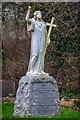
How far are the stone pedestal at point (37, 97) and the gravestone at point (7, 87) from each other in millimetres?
6400

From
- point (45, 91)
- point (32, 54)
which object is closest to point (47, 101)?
point (45, 91)

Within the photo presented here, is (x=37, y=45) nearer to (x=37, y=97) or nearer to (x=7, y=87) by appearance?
(x=37, y=97)

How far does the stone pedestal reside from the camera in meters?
6.93

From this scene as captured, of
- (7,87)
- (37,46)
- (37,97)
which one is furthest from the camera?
(7,87)

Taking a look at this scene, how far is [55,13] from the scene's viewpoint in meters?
12.6

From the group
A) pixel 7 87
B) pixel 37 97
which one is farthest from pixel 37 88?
pixel 7 87

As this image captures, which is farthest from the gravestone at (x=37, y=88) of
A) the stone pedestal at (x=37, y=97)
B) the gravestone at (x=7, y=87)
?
the gravestone at (x=7, y=87)

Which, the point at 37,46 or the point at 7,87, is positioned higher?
the point at 37,46

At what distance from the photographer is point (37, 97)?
276 inches

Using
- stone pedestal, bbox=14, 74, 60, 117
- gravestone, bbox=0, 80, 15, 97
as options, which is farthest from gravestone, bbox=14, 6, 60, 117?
gravestone, bbox=0, 80, 15, 97

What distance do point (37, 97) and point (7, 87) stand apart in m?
6.90

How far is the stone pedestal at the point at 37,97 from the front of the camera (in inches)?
273

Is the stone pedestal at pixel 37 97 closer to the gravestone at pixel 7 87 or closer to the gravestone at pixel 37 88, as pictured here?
the gravestone at pixel 37 88

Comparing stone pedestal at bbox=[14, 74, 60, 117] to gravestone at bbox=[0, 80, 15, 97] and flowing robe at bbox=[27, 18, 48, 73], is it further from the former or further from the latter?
gravestone at bbox=[0, 80, 15, 97]
